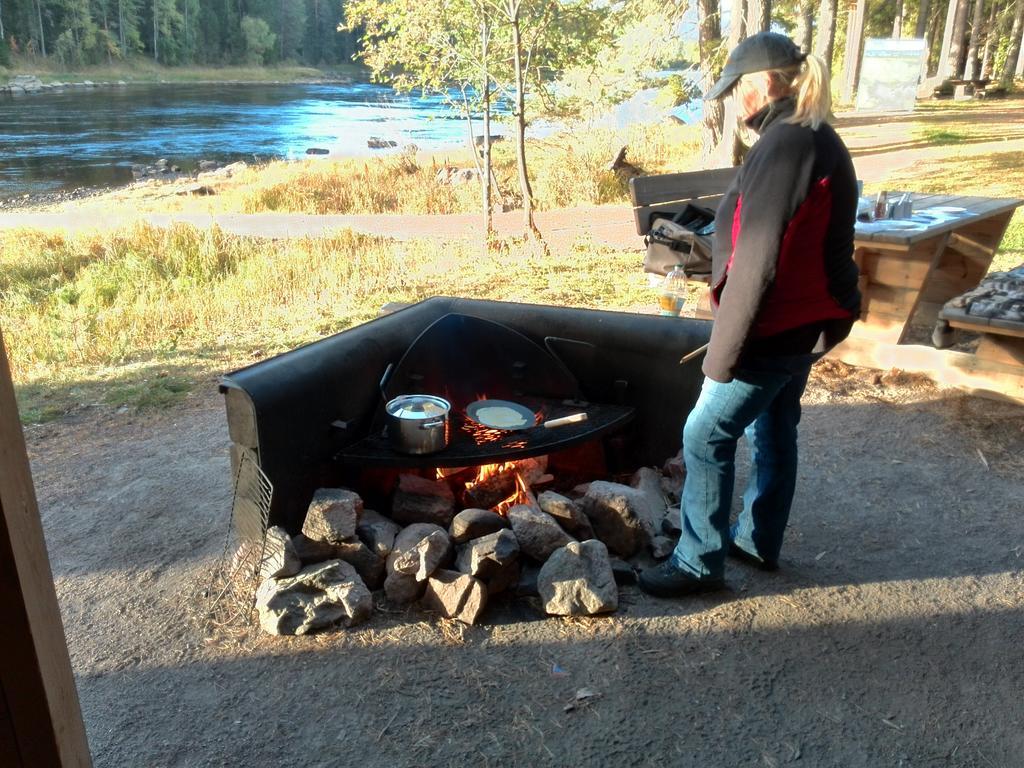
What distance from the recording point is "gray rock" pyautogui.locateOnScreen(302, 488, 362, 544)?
9.36ft

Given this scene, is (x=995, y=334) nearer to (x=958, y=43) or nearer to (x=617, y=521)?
(x=617, y=521)

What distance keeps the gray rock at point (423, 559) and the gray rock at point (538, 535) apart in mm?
291

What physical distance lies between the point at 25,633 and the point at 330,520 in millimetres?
1690

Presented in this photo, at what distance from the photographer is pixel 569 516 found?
305cm

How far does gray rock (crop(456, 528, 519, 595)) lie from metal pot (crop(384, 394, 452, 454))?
1.33 feet

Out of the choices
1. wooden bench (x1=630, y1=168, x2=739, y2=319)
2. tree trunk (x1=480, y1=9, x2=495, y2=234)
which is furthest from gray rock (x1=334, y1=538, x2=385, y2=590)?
tree trunk (x1=480, y1=9, x2=495, y2=234)

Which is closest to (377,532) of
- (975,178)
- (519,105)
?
(519,105)

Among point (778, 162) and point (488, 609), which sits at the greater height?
point (778, 162)

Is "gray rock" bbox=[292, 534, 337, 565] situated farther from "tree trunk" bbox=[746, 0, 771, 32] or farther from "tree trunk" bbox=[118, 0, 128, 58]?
"tree trunk" bbox=[118, 0, 128, 58]

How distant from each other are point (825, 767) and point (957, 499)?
6.19 feet

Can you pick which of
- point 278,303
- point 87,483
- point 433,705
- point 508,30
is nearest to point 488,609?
point 433,705

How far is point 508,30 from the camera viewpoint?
9.80m

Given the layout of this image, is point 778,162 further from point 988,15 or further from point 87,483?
point 988,15

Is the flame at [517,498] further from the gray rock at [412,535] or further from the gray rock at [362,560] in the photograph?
the gray rock at [362,560]
